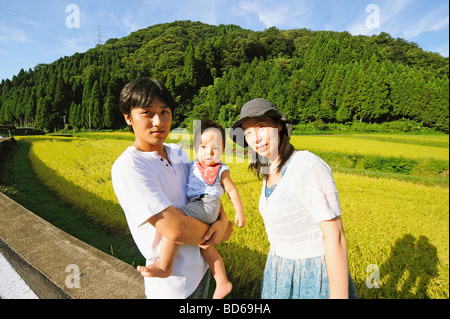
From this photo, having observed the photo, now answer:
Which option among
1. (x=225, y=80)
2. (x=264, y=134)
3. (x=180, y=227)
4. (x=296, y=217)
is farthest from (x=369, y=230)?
(x=225, y=80)

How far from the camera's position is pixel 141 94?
93 centimetres

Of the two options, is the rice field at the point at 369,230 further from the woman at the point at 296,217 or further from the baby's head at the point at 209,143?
the baby's head at the point at 209,143

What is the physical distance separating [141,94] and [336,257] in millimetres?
1078

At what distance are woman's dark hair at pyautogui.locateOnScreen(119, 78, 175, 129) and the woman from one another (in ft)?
1.39

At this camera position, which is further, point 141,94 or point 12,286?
point 12,286

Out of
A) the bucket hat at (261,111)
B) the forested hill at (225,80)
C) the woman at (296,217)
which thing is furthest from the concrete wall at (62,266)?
the forested hill at (225,80)

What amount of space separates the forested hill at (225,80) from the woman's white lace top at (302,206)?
39.1ft

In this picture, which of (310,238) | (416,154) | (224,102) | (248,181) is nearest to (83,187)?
(248,181)

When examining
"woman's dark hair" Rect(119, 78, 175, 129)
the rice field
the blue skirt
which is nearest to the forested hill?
the rice field

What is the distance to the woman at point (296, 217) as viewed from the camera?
869mm

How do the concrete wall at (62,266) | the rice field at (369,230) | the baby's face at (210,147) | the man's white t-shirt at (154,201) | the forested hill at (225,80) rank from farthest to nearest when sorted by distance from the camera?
the forested hill at (225,80), the rice field at (369,230), the concrete wall at (62,266), the baby's face at (210,147), the man's white t-shirt at (154,201)

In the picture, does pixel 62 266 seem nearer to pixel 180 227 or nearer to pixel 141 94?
pixel 180 227
